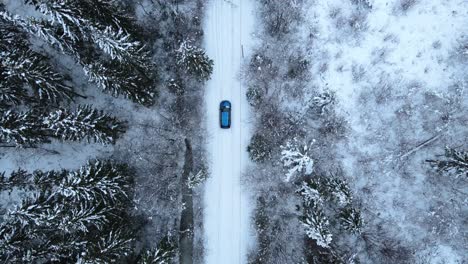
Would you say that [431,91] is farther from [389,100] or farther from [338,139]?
[338,139]

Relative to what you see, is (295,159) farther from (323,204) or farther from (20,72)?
(20,72)

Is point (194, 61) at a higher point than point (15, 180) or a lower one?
higher

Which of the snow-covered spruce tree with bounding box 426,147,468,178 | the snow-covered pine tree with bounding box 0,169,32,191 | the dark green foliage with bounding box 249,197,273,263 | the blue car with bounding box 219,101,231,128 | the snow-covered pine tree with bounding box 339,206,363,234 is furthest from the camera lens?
the blue car with bounding box 219,101,231,128

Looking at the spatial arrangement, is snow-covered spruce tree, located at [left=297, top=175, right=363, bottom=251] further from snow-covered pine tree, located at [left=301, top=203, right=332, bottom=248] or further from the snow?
the snow

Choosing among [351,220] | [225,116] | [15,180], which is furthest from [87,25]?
[351,220]

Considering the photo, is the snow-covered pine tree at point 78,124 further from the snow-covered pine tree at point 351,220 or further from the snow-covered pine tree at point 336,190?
the snow-covered pine tree at point 351,220

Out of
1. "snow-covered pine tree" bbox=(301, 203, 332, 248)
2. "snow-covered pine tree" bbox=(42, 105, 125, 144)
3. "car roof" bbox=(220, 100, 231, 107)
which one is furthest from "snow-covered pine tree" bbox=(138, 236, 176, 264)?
"car roof" bbox=(220, 100, 231, 107)
